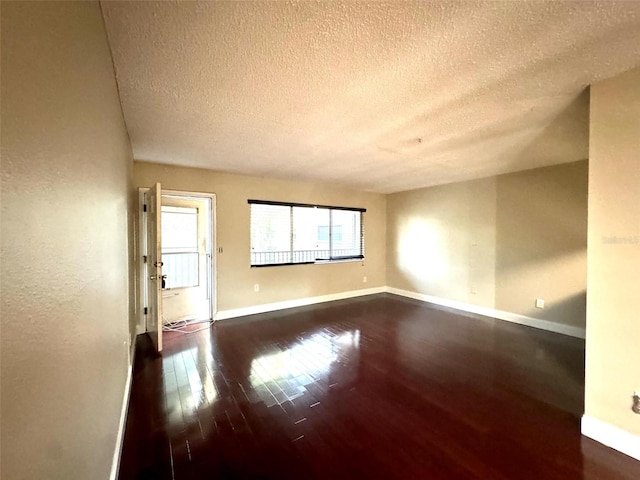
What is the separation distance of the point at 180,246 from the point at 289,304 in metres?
2.09

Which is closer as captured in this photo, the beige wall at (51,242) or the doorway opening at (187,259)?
the beige wall at (51,242)

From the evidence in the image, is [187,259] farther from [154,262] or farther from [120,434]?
[120,434]

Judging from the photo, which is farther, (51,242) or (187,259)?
(187,259)

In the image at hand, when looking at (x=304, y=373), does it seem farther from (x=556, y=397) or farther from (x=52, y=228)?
(x=52, y=228)

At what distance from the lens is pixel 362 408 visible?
2020 mm

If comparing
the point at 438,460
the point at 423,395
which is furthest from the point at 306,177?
the point at 438,460

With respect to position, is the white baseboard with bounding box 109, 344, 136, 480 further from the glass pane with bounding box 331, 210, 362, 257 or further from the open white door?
the glass pane with bounding box 331, 210, 362, 257

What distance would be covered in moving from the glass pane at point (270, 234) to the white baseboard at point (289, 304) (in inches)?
29.2

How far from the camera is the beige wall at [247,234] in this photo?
3.84m

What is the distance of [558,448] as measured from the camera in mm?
1649

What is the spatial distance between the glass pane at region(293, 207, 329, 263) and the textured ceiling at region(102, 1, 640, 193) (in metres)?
2.18

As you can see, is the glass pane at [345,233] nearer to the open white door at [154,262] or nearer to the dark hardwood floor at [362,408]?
the dark hardwood floor at [362,408]

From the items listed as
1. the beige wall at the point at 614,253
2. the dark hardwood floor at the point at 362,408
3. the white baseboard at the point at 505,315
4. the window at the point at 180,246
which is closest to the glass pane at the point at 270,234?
the window at the point at 180,246

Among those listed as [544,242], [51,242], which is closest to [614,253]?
[544,242]
